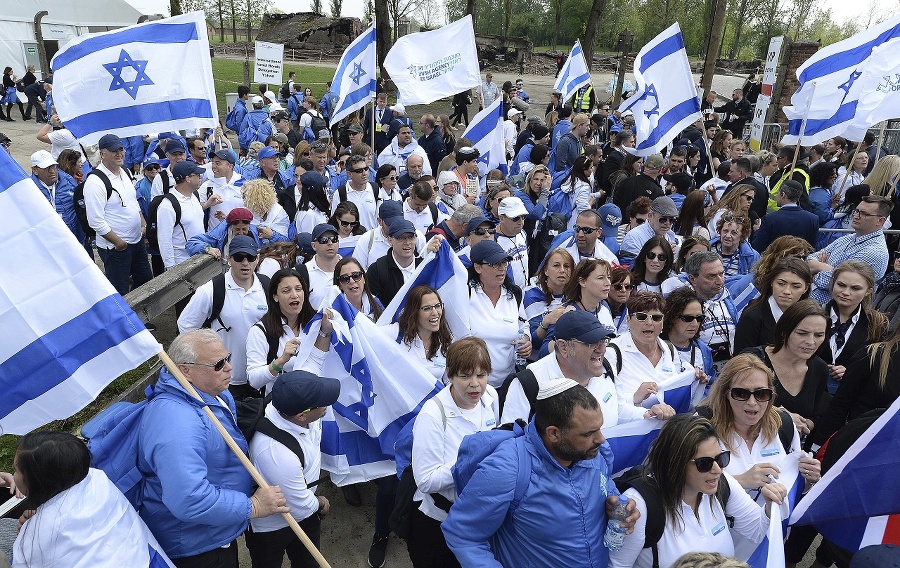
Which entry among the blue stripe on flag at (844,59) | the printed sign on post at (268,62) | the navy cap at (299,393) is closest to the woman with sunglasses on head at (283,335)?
the navy cap at (299,393)

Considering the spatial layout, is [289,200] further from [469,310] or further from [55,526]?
[55,526]

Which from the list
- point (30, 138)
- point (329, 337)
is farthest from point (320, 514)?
point (30, 138)

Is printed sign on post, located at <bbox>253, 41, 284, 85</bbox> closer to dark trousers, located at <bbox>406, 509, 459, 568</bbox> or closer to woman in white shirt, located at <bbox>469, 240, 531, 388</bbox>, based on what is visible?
woman in white shirt, located at <bbox>469, 240, 531, 388</bbox>

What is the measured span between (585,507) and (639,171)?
7209mm

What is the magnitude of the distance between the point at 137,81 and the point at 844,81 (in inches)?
312

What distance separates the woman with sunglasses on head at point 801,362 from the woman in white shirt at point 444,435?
185 centimetres

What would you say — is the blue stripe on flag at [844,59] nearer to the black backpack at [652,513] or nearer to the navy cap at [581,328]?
the navy cap at [581,328]

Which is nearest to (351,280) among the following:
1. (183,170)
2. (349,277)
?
(349,277)

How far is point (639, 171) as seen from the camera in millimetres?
9039

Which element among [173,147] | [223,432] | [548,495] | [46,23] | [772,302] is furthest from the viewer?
[46,23]

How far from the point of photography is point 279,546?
3.48 metres

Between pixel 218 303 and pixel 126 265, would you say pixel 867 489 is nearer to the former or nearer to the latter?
pixel 218 303

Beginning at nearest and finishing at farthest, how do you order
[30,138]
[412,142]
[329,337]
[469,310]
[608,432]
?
[608,432], [329,337], [469,310], [412,142], [30,138]

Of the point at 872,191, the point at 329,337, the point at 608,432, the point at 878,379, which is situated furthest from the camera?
the point at 872,191
